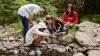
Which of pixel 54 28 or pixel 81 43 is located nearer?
pixel 81 43

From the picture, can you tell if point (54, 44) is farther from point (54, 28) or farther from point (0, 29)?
point (0, 29)

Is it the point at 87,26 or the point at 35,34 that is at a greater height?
the point at 35,34

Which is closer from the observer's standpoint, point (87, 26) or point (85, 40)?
point (85, 40)

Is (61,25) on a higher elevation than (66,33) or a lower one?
higher

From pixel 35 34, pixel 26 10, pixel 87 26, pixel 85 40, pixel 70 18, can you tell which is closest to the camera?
pixel 35 34

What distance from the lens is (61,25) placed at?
3.79m

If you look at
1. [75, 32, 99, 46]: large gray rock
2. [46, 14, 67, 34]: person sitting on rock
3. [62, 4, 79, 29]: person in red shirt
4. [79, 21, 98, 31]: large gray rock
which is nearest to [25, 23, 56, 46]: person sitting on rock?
[46, 14, 67, 34]: person sitting on rock

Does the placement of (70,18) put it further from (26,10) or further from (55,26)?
(26,10)

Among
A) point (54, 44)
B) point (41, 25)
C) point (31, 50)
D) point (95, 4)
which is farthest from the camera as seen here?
point (95, 4)

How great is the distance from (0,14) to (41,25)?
4248mm

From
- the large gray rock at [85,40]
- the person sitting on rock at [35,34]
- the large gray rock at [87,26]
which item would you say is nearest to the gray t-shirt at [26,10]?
the person sitting on rock at [35,34]

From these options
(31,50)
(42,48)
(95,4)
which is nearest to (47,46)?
(42,48)

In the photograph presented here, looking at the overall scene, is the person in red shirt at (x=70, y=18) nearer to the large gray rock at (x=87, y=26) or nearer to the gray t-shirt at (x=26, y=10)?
the large gray rock at (x=87, y=26)

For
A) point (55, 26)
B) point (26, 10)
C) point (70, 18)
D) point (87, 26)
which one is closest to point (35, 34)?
point (26, 10)
